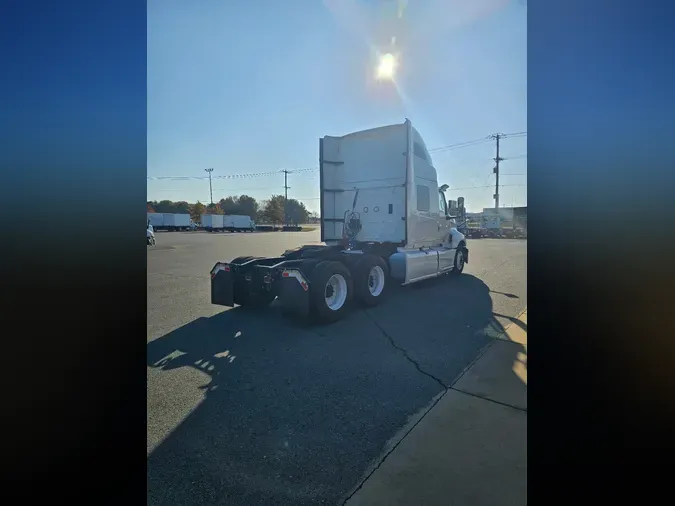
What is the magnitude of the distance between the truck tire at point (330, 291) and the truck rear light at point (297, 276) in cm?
12

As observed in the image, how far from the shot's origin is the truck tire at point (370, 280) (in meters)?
6.88

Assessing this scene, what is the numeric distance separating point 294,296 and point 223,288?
1511 millimetres

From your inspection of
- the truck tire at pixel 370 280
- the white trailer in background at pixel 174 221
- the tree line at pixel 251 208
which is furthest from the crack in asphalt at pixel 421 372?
the tree line at pixel 251 208

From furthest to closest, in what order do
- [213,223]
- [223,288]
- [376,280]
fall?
[213,223], [376,280], [223,288]

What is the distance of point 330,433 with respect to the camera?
282cm

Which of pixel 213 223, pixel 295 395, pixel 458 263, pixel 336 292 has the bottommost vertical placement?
pixel 295 395

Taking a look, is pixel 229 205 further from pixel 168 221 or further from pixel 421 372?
pixel 421 372

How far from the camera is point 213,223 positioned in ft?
199

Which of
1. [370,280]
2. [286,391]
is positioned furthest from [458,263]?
[286,391]

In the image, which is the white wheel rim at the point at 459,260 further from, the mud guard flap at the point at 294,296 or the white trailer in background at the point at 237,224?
the white trailer in background at the point at 237,224
